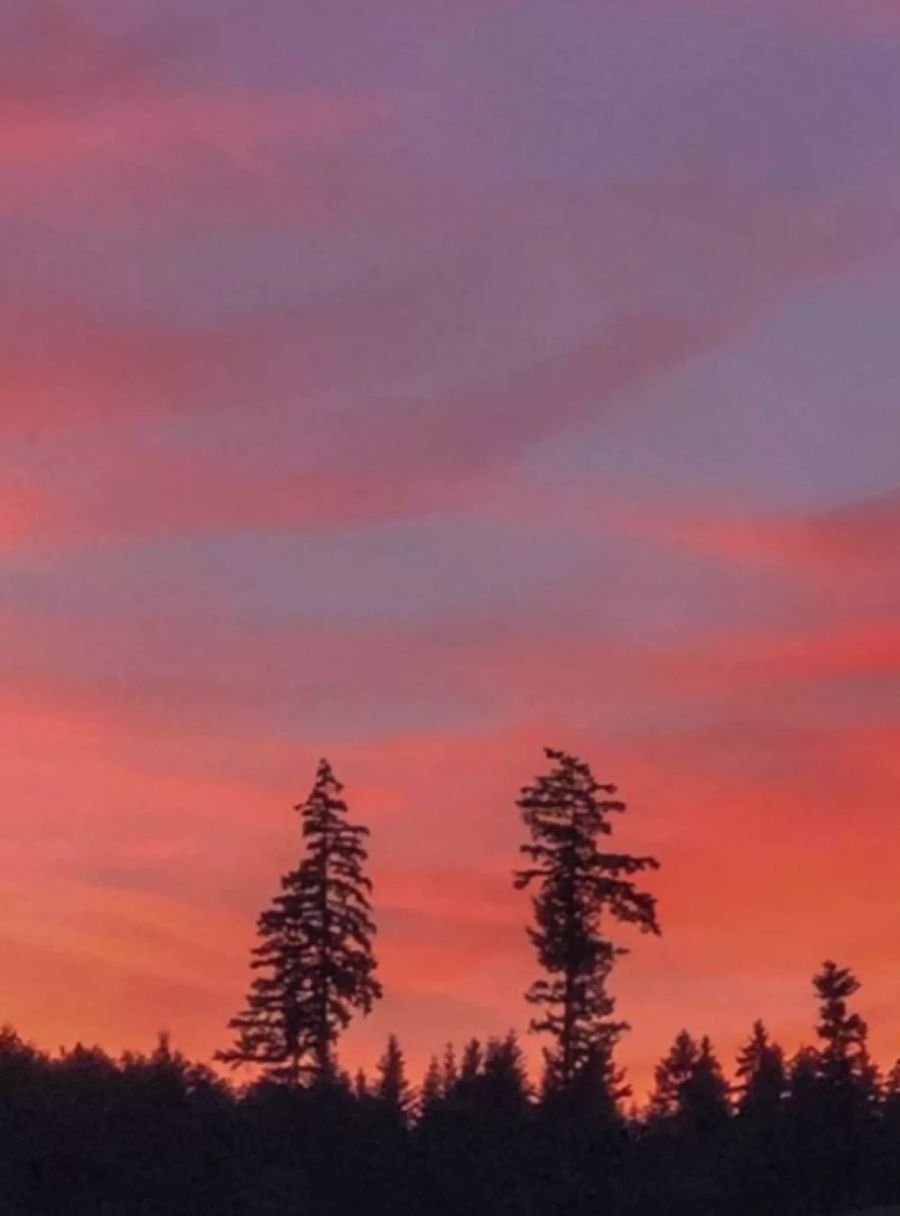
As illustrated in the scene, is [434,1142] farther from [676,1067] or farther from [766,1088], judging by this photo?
[676,1067]

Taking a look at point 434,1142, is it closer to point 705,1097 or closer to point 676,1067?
point 705,1097

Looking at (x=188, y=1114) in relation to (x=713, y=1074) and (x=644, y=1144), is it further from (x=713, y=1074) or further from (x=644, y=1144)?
(x=713, y=1074)

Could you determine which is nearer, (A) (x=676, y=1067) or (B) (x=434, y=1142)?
(B) (x=434, y=1142)

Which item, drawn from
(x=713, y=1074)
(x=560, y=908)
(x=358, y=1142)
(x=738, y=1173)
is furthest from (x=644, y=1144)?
(x=560, y=908)

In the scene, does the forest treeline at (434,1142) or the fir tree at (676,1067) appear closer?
the forest treeline at (434,1142)

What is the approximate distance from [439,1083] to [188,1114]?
5975 millimetres

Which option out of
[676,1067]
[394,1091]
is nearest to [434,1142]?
[394,1091]

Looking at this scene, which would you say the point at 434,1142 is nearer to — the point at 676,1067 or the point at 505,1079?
the point at 505,1079

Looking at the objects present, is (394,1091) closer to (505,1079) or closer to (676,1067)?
(505,1079)

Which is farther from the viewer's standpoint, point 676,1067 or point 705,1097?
point 676,1067

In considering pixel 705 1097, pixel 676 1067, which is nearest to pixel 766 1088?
pixel 705 1097

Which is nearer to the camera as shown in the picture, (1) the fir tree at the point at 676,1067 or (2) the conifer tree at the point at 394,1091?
(2) the conifer tree at the point at 394,1091

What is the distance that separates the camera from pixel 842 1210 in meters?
44.7

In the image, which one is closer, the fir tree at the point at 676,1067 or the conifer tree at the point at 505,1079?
→ the conifer tree at the point at 505,1079
